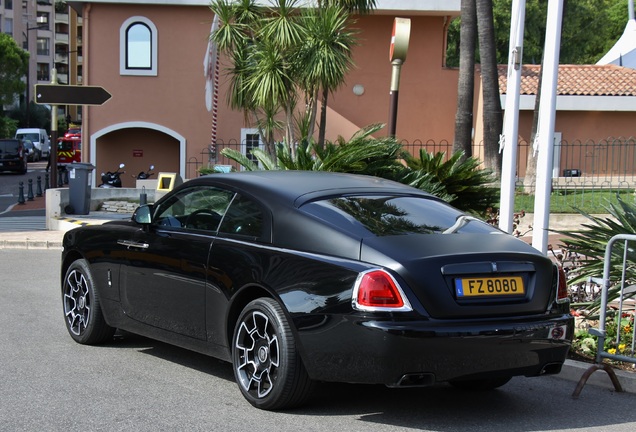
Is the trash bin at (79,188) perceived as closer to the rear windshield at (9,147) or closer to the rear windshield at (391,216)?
the rear windshield at (391,216)

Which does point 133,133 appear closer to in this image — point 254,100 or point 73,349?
point 254,100

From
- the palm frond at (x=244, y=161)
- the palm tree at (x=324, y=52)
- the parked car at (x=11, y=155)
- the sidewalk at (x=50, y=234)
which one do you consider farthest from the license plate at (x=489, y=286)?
the parked car at (x=11, y=155)

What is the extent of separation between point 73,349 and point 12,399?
164 centimetres

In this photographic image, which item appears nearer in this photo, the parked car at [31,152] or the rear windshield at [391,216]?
the rear windshield at [391,216]

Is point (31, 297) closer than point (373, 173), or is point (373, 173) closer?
point (31, 297)

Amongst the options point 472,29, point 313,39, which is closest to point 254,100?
point 313,39

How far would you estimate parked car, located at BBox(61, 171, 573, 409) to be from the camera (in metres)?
5.44

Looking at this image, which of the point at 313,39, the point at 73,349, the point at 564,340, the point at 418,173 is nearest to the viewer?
the point at 564,340

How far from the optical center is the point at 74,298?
8.06 metres

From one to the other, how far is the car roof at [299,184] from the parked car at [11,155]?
43515 mm

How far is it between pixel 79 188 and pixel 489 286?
53.6ft

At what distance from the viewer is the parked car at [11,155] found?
48.1 meters

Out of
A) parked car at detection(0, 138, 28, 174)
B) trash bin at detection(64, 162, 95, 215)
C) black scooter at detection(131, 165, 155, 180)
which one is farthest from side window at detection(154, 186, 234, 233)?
parked car at detection(0, 138, 28, 174)

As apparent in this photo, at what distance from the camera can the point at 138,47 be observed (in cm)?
3061
